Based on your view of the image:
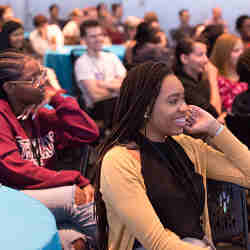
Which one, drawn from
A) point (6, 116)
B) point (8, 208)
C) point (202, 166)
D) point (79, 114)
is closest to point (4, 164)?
point (6, 116)

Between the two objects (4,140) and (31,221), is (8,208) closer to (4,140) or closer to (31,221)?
(31,221)

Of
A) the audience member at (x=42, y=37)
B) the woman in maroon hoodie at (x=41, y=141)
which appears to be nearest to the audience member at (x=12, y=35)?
the woman in maroon hoodie at (x=41, y=141)

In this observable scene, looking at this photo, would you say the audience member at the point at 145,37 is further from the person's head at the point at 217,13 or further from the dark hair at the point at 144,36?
the person's head at the point at 217,13

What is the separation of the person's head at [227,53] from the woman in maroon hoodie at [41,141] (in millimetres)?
2189

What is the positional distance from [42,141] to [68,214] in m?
0.43

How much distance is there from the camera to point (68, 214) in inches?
77.6

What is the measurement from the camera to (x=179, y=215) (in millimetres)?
1602

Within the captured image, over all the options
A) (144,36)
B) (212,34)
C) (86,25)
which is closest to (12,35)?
(86,25)

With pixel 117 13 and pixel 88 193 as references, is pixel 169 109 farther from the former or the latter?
pixel 117 13

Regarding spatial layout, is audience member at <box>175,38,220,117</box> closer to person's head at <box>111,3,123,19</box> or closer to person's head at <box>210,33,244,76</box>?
person's head at <box>210,33,244,76</box>

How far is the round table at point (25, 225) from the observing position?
133 cm

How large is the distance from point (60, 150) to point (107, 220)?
2.74ft

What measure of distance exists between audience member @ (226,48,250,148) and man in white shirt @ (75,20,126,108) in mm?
1571

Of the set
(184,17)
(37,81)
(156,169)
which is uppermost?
(37,81)
